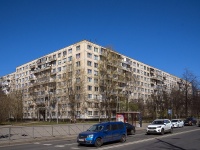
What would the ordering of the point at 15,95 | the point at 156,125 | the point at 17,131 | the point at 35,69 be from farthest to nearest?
the point at 35,69
the point at 15,95
the point at 156,125
the point at 17,131

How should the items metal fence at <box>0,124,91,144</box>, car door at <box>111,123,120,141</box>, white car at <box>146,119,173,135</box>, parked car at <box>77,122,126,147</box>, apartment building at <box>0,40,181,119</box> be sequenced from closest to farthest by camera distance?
parked car at <box>77,122,126,147</box>, car door at <box>111,123,120,141</box>, metal fence at <box>0,124,91,144</box>, white car at <box>146,119,173,135</box>, apartment building at <box>0,40,181,119</box>

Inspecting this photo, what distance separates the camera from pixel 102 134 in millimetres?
17344

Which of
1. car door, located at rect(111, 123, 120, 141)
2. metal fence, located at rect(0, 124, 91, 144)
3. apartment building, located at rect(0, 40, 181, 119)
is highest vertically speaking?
apartment building, located at rect(0, 40, 181, 119)

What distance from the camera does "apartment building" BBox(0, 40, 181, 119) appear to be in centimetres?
6850

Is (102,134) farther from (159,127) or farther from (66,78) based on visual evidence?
(66,78)

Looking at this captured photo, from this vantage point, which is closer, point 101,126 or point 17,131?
point 101,126

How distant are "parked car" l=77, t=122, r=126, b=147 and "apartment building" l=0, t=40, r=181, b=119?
→ 42125 mm

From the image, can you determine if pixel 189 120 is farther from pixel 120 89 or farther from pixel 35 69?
pixel 35 69

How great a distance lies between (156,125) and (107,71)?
28.2 m

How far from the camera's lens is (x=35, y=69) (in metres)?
99.1

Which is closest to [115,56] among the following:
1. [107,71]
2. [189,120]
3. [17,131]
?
[107,71]

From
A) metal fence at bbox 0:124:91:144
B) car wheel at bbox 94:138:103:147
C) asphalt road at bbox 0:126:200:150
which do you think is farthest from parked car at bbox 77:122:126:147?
metal fence at bbox 0:124:91:144

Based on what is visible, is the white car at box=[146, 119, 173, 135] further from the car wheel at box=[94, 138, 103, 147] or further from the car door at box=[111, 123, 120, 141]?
the car wheel at box=[94, 138, 103, 147]

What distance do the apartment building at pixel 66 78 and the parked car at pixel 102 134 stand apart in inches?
1658
